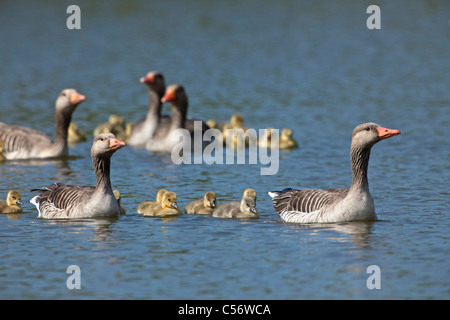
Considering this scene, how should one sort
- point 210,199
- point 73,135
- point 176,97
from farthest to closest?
point 73,135, point 176,97, point 210,199

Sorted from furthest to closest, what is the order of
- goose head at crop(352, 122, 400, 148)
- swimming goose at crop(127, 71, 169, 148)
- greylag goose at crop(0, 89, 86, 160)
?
1. swimming goose at crop(127, 71, 169, 148)
2. greylag goose at crop(0, 89, 86, 160)
3. goose head at crop(352, 122, 400, 148)

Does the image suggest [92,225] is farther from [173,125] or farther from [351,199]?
[173,125]

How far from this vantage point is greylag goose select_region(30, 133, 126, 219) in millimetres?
15188

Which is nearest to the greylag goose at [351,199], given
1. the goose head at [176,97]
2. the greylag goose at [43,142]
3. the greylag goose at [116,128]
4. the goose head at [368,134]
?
the goose head at [368,134]

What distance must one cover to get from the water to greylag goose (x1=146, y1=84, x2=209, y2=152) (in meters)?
0.60

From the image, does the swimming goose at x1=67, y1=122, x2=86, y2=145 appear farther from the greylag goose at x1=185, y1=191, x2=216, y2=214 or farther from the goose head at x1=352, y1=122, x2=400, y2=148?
the goose head at x1=352, y1=122, x2=400, y2=148

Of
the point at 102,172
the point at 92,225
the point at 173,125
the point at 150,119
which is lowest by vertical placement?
the point at 92,225

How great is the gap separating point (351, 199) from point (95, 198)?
412 cm

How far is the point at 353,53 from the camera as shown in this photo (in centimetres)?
3841

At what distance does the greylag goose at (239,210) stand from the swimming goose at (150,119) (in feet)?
29.5

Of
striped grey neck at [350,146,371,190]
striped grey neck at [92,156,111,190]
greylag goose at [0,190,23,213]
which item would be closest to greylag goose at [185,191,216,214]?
striped grey neck at [92,156,111,190]

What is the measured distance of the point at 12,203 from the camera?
15938 mm

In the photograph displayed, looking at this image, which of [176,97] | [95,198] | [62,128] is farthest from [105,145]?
[176,97]
